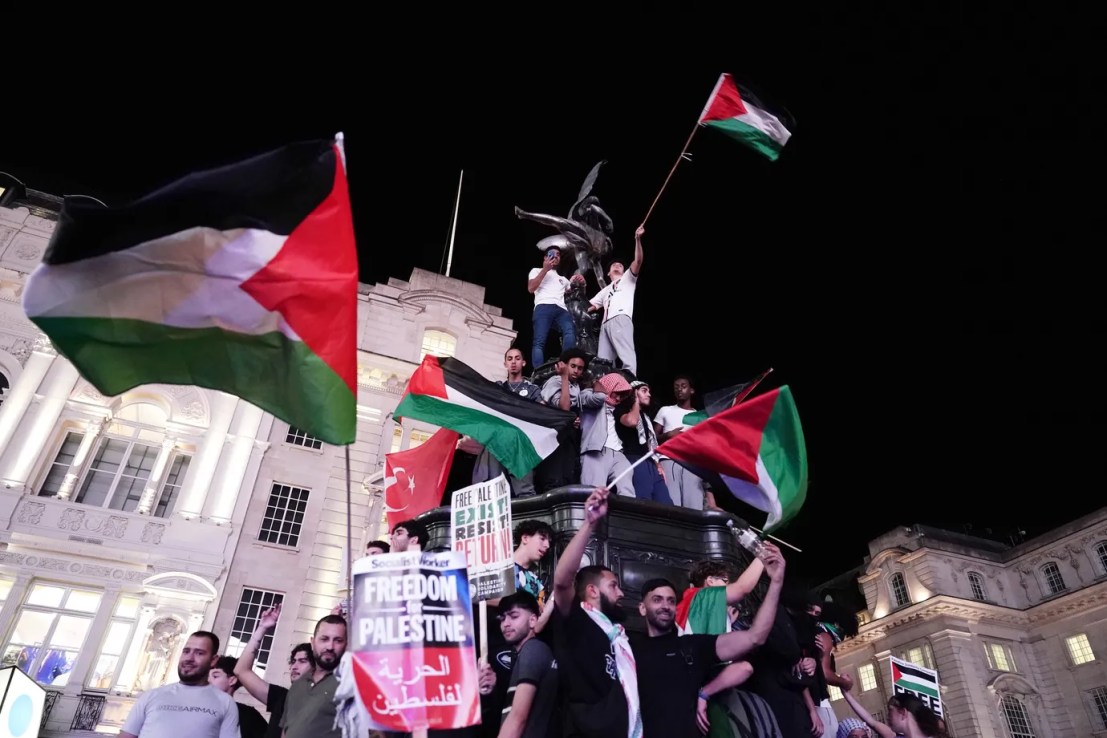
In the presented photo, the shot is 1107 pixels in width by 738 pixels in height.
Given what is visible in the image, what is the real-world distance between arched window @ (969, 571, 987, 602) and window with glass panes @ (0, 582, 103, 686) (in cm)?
4563

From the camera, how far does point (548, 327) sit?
1121cm

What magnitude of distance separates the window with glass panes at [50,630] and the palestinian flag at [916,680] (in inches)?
845

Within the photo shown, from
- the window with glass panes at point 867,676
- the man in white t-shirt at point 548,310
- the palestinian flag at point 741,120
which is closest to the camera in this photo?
the man in white t-shirt at point 548,310

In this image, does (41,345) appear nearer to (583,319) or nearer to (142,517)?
(142,517)

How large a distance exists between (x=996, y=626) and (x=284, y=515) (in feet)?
134

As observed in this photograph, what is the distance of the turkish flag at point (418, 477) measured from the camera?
10297 mm

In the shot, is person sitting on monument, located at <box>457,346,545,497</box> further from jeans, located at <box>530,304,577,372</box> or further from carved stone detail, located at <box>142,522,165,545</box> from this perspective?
carved stone detail, located at <box>142,522,165,545</box>

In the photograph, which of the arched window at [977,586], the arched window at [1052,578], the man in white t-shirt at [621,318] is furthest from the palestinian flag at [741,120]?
the arched window at [1052,578]

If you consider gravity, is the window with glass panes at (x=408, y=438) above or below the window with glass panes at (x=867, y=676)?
above

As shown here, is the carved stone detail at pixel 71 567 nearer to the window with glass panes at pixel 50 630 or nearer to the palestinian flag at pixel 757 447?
the window with glass panes at pixel 50 630

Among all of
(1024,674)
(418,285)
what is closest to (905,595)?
(1024,674)

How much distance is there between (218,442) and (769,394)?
2302 centimetres

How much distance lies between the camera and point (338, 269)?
4.43 metres

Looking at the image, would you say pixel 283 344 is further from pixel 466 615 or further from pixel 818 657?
pixel 818 657
